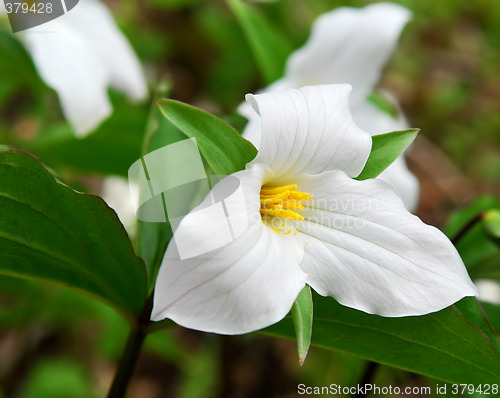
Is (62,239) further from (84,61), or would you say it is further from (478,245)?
(478,245)

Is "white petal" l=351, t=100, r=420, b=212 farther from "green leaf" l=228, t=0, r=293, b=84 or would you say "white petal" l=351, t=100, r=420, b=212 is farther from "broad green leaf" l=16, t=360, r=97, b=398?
"broad green leaf" l=16, t=360, r=97, b=398

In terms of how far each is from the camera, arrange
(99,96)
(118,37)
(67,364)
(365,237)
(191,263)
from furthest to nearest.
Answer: (67,364)
(118,37)
(99,96)
(365,237)
(191,263)

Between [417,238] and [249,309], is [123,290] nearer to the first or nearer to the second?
[249,309]

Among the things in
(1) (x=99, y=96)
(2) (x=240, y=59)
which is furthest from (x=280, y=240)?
(2) (x=240, y=59)

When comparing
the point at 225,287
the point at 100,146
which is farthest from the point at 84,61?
the point at 225,287

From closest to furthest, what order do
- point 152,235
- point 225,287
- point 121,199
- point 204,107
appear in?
point 225,287 < point 152,235 < point 121,199 < point 204,107

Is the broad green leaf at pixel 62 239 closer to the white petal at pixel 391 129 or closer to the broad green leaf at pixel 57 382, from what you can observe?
the white petal at pixel 391 129

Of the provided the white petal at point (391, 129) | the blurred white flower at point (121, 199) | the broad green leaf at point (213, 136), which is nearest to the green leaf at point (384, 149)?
the broad green leaf at point (213, 136)
